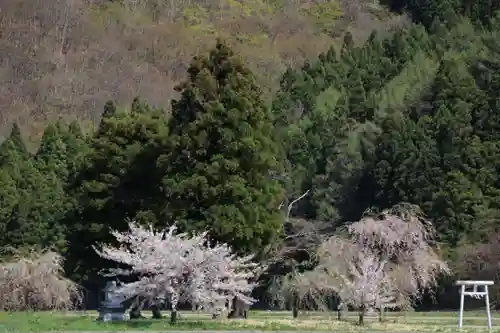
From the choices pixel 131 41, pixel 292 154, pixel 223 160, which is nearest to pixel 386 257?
pixel 223 160

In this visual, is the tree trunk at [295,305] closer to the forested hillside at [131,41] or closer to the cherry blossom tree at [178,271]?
the cherry blossom tree at [178,271]

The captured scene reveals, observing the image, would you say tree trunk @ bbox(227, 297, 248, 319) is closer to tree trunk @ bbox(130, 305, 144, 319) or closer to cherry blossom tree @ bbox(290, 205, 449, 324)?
cherry blossom tree @ bbox(290, 205, 449, 324)

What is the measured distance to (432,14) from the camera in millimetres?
115625

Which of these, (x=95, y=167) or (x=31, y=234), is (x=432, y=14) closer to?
(x=31, y=234)

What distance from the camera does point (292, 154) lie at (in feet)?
254

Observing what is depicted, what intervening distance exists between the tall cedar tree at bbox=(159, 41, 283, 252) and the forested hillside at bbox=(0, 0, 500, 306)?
0.06 m

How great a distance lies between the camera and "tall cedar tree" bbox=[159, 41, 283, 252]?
4259 cm

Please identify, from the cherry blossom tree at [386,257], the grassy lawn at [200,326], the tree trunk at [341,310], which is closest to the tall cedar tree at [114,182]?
the cherry blossom tree at [386,257]

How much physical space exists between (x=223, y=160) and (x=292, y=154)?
115ft

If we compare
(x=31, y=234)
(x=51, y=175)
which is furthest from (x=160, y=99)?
(x=31, y=234)

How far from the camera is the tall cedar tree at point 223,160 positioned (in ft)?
140

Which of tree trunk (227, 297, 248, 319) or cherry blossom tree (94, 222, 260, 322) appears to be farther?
tree trunk (227, 297, 248, 319)

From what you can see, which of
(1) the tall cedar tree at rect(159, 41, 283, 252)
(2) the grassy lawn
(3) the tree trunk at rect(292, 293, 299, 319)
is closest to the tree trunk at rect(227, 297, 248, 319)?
(3) the tree trunk at rect(292, 293, 299, 319)

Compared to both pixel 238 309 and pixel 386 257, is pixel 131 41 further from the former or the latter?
pixel 386 257
